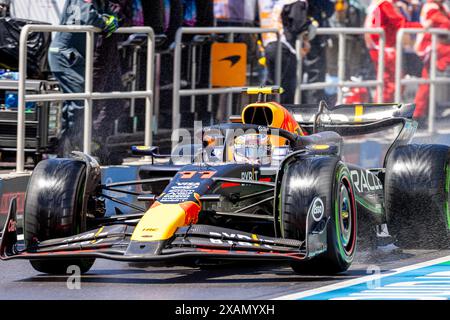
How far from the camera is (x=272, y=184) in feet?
30.6

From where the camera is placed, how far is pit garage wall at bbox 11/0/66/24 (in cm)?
1380

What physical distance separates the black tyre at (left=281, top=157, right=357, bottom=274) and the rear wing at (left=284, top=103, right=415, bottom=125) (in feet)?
9.28

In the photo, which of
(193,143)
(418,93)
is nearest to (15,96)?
(193,143)

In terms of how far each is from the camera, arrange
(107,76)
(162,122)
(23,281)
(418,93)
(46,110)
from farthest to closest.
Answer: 1. (418,93)
2. (162,122)
3. (107,76)
4. (46,110)
5. (23,281)

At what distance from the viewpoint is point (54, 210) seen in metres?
9.34

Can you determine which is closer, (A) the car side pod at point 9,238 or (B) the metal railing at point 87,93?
(A) the car side pod at point 9,238

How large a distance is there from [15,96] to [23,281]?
4.03 m

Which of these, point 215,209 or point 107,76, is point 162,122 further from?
point 215,209

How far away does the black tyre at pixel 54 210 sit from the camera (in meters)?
9.32

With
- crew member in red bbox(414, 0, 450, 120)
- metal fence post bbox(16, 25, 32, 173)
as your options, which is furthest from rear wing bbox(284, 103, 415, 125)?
crew member in red bbox(414, 0, 450, 120)

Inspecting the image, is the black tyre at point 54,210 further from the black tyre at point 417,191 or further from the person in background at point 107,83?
the person in background at point 107,83

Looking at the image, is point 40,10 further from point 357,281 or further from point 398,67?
point 357,281

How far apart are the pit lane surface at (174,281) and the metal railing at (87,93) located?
6.54 ft

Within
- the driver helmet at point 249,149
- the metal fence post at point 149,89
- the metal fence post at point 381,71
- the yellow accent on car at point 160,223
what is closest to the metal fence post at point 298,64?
the metal fence post at point 381,71
